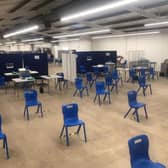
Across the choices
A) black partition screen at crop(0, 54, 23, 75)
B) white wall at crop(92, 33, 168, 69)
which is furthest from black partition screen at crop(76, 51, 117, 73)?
black partition screen at crop(0, 54, 23, 75)

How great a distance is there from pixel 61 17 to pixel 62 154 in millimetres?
4446

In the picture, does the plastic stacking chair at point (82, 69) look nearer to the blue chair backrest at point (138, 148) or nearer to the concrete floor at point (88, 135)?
the concrete floor at point (88, 135)

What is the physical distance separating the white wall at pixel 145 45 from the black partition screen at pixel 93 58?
358cm

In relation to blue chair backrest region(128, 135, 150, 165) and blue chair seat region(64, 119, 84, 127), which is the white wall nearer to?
blue chair seat region(64, 119, 84, 127)

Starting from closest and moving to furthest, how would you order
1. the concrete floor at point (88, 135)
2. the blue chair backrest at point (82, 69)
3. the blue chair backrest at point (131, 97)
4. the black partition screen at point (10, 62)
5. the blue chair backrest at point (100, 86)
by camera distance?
the concrete floor at point (88, 135) < the blue chair backrest at point (131, 97) < the blue chair backrest at point (100, 86) < the black partition screen at point (10, 62) < the blue chair backrest at point (82, 69)

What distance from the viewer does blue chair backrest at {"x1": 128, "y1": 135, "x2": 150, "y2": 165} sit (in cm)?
306

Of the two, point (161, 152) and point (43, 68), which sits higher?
point (43, 68)

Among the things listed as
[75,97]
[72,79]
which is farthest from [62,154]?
[72,79]

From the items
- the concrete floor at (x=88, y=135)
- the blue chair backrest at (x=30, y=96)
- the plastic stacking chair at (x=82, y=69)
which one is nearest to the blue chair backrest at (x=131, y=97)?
the concrete floor at (x=88, y=135)

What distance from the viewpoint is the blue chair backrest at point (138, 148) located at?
10.0ft

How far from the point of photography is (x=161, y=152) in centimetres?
447

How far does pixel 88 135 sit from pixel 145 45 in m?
13.9

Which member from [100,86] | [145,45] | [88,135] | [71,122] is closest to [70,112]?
[71,122]

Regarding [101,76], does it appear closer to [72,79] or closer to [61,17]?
[72,79]
